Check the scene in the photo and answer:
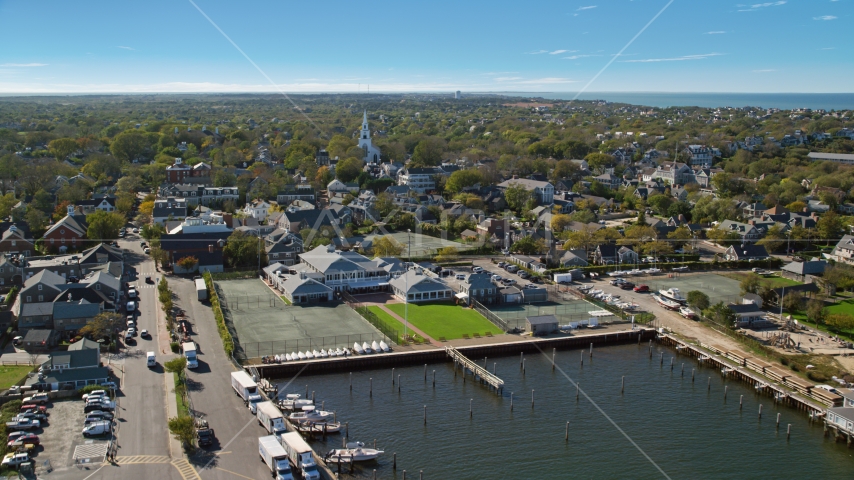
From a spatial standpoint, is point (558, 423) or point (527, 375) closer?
point (558, 423)

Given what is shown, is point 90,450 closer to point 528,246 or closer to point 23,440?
point 23,440

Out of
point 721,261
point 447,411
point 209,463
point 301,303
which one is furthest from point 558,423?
point 721,261

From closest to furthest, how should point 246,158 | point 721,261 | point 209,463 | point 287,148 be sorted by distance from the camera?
point 209,463, point 721,261, point 246,158, point 287,148

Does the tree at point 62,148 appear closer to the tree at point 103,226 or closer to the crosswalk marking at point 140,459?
the tree at point 103,226

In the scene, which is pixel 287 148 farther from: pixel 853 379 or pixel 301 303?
pixel 853 379

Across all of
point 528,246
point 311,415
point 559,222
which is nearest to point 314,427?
point 311,415

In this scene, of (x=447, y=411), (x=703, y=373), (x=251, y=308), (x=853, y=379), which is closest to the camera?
(x=447, y=411)

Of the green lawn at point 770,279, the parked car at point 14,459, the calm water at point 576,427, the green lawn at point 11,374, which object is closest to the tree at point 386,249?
the calm water at point 576,427
